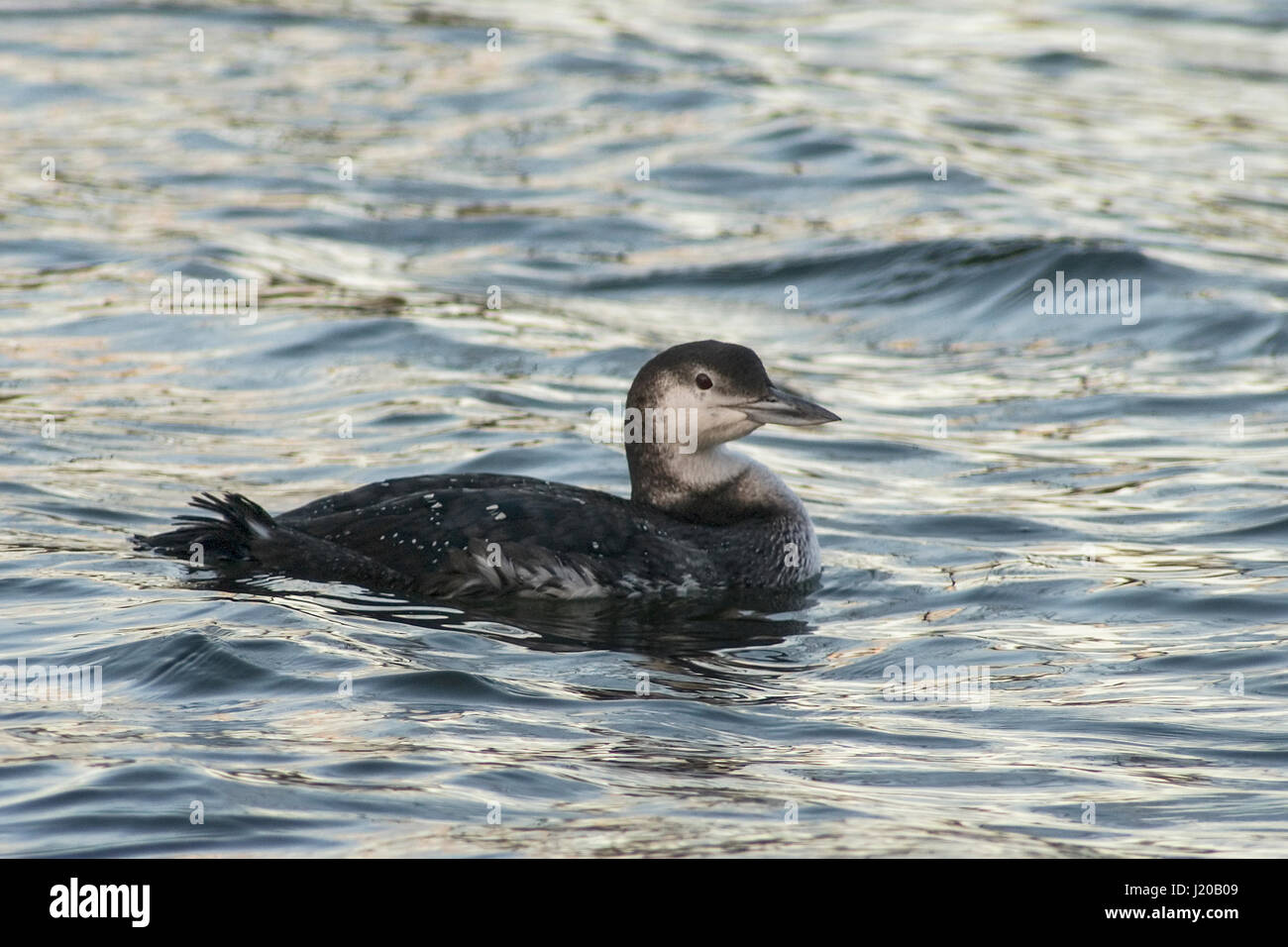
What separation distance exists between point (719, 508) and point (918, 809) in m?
2.86

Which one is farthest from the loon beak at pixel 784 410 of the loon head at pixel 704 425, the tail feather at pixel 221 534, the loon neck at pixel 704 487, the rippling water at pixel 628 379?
the tail feather at pixel 221 534

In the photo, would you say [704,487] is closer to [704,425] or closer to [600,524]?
[704,425]

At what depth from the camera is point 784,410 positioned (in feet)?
27.5

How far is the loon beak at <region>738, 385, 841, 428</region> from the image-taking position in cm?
836

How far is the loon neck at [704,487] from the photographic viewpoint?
8.59 meters

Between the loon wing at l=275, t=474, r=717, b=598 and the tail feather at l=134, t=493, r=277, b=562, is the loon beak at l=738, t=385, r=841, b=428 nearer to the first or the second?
the loon wing at l=275, t=474, r=717, b=598

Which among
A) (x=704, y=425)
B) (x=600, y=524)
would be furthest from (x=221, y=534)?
(x=704, y=425)

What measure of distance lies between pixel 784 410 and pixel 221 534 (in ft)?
7.71

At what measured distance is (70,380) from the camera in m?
11.6

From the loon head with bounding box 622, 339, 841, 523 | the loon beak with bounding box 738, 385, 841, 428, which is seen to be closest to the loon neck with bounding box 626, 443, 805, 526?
the loon head with bounding box 622, 339, 841, 523

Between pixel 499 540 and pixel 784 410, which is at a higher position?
pixel 784 410

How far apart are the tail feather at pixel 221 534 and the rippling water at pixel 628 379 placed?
17 centimetres
